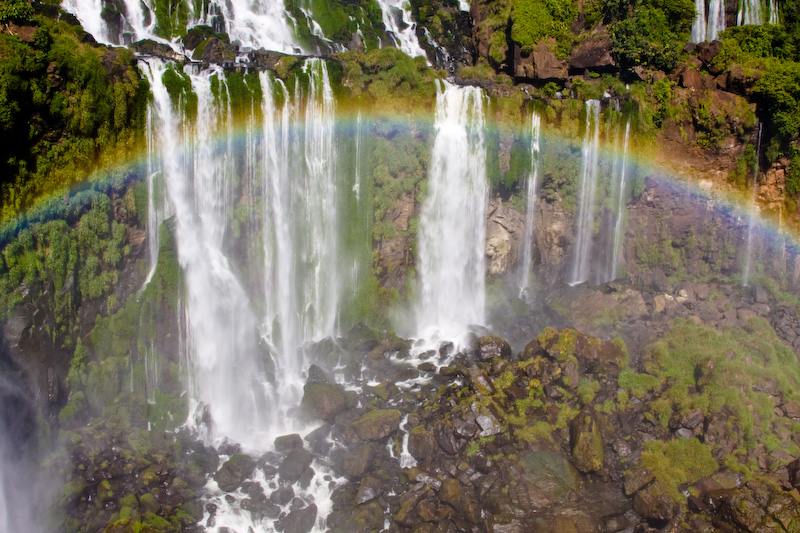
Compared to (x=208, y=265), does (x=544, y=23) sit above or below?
above

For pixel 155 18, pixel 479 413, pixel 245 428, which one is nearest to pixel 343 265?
pixel 245 428

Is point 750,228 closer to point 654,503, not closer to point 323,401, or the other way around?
point 654,503

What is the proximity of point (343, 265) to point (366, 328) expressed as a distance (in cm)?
265

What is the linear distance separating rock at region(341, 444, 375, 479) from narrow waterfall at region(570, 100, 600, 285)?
14414 millimetres

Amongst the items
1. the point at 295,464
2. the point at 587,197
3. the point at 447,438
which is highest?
the point at 587,197

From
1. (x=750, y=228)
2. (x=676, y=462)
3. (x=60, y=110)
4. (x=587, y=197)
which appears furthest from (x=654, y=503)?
(x=60, y=110)

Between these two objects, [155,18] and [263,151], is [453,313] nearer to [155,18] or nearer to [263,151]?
[263,151]

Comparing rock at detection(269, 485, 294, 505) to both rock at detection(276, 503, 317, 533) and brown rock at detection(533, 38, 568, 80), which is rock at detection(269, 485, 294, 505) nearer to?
rock at detection(276, 503, 317, 533)

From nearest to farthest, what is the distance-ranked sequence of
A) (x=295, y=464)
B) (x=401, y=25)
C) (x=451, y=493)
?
(x=451, y=493), (x=295, y=464), (x=401, y=25)

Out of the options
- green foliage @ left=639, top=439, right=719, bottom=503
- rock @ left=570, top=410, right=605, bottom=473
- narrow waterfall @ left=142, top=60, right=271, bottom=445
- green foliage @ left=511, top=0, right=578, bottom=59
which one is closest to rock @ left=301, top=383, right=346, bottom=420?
narrow waterfall @ left=142, top=60, right=271, bottom=445

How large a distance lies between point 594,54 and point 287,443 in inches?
828

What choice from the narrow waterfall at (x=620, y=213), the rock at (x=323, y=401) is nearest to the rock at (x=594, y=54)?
the narrow waterfall at (x=620, y=213)

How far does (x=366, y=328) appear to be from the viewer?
2208 cm

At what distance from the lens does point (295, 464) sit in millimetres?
15508
